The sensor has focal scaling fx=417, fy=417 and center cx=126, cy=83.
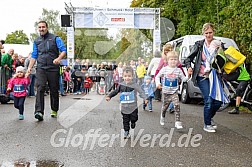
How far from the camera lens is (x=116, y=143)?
6.41 m

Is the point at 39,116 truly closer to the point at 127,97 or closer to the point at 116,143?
the point at 127,97

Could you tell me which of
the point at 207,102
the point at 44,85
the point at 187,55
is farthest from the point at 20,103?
the point at 187,55

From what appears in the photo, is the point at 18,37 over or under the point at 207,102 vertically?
over

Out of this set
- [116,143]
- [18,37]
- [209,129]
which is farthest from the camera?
[18,37]

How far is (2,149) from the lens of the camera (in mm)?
5859

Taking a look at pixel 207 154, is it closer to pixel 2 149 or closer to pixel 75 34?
pixel 2 149

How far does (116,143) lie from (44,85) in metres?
3.06

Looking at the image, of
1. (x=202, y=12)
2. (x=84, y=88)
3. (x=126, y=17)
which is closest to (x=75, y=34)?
(x=126, y=17)

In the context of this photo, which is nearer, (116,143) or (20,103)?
(116,143)

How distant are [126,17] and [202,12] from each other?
15.7ft

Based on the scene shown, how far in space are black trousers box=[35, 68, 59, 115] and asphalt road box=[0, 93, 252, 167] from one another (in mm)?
337

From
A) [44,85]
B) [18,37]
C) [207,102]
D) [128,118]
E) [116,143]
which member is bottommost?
[116,143]

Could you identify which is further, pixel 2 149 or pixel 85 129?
pixel 85 129

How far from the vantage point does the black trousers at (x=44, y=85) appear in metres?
8.72
